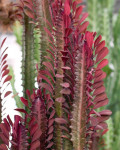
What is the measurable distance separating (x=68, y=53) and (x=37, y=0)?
0.50ft

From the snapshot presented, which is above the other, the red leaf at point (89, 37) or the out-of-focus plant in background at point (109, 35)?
the out-of-focus plant in background at point (109, 35)

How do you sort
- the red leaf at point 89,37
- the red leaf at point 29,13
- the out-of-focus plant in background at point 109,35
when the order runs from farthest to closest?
the out-of-focus plant in background at point 109,35 → the red leaf at point 29,13 → the red leaf at point 89,37

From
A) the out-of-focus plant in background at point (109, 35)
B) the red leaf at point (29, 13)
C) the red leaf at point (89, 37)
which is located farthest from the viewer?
the out-of-focus plant in background at point (109, 35)

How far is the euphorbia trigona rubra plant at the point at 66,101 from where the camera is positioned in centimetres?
44

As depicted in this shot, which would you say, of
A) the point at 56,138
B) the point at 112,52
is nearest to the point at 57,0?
the point at 56,138

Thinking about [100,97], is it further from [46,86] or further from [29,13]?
[29,13]

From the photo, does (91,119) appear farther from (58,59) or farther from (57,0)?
(57,0)

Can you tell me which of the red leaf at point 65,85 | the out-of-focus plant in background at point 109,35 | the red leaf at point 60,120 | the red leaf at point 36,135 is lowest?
the red leaf at point 36,135

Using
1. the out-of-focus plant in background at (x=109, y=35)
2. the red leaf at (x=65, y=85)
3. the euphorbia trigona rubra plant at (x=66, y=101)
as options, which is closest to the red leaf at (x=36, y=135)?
the euphorbia trigona rubra plant at (x=66, y=101)

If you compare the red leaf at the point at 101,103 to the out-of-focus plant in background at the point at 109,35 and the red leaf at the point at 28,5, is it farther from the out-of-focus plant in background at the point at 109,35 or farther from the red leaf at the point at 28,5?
the out-of-focus plant in background at the point at 109,35

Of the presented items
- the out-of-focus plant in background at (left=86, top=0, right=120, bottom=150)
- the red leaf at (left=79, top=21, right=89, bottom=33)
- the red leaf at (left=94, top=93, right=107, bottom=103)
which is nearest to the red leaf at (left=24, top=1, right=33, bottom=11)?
the red leaf at (left=79, top=21, right=89, bottom=33)

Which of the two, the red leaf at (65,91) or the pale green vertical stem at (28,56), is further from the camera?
the pale green vertical stem at (28,56)

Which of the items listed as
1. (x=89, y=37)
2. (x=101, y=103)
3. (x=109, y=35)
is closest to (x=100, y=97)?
(x=101, y=103)

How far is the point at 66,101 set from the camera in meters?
0.48
